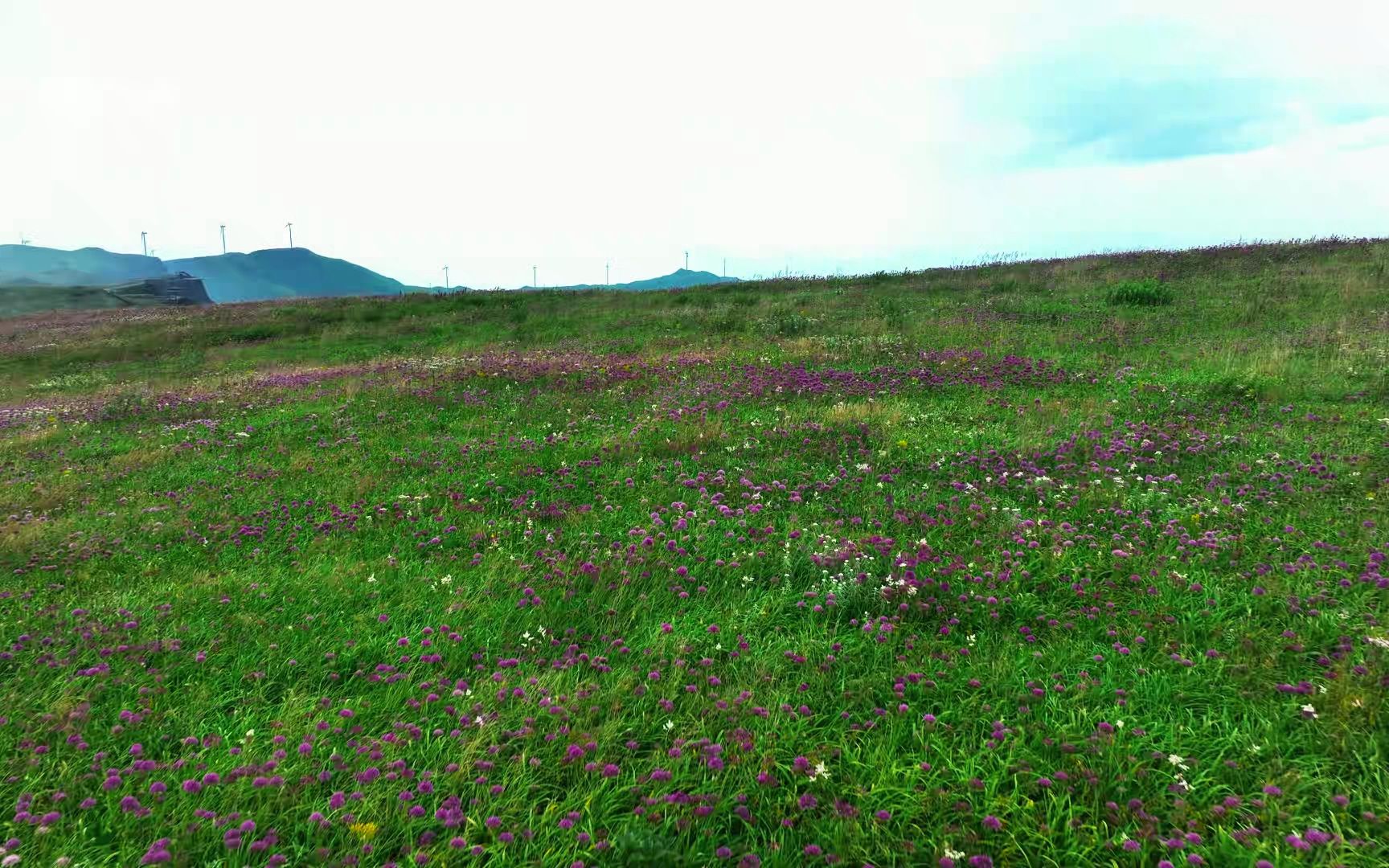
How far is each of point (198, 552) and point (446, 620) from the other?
10.2 ft

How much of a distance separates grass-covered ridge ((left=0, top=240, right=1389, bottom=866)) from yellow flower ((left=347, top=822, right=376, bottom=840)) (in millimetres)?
55

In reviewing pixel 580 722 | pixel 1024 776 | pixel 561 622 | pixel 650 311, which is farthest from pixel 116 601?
pixel 650 311

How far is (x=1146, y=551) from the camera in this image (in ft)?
16.3

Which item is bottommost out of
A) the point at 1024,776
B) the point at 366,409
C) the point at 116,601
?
the point at 1024,776

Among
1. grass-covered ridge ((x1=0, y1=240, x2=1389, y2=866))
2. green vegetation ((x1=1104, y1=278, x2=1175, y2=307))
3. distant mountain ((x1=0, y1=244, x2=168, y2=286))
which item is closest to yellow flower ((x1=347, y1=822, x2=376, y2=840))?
grass-covered ridge ((x1=0, y1=240, x2=1389, y2=866))

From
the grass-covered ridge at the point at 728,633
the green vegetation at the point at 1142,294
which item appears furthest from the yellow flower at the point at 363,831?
the green vegetation at the point at 1142,294

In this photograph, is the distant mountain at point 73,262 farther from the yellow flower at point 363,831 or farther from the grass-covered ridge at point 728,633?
the yellow flower at point 363,831

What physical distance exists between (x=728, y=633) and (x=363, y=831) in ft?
7.50

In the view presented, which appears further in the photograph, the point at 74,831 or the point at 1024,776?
the point at 1024,776

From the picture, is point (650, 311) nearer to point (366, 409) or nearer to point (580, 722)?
point (366, 409)

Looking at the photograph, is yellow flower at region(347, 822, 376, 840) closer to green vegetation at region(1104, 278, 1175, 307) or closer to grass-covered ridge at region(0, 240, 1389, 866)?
grass-covered ridge at region(0, 240, 1389, 866)

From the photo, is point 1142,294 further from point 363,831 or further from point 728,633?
point 363,831

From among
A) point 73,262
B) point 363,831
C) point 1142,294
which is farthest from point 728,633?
point 73,262

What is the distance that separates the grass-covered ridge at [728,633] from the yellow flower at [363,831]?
0.05m
